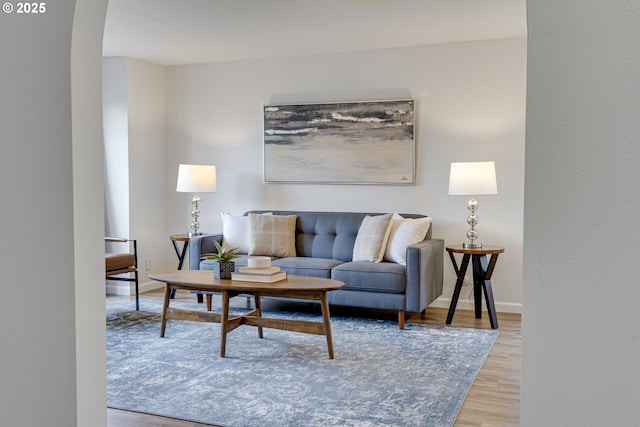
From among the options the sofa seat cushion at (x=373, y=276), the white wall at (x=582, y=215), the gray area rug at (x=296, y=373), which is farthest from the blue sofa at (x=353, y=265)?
the white wall at (x=582, y=215)

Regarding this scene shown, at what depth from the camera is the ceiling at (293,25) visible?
4.26 metres

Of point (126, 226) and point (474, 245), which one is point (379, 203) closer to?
point (474, 245)

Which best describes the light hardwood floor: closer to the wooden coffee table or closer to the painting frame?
the wooden coffee table

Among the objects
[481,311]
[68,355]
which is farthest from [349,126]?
[68,355]

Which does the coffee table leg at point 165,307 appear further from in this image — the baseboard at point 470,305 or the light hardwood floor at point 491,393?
the baseboard at point 470,305

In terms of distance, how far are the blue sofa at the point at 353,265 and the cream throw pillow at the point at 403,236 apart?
91 mm

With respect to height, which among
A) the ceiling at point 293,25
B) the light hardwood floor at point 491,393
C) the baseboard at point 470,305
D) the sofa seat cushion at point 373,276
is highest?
the ceiling at point 293,25

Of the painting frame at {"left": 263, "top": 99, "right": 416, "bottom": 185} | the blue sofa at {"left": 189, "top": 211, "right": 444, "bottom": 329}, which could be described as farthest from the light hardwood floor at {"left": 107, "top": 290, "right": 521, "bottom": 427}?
the painting frame at {"left": 263, "top": 99, "right": 416, "bottom": 185}

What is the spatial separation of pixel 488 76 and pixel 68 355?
467 centimetres

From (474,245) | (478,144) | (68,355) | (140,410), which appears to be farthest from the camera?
(478,144)

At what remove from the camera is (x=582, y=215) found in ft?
3.67

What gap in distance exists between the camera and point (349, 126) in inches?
231

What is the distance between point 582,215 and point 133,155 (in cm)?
576

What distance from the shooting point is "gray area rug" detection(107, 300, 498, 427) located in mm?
2992
